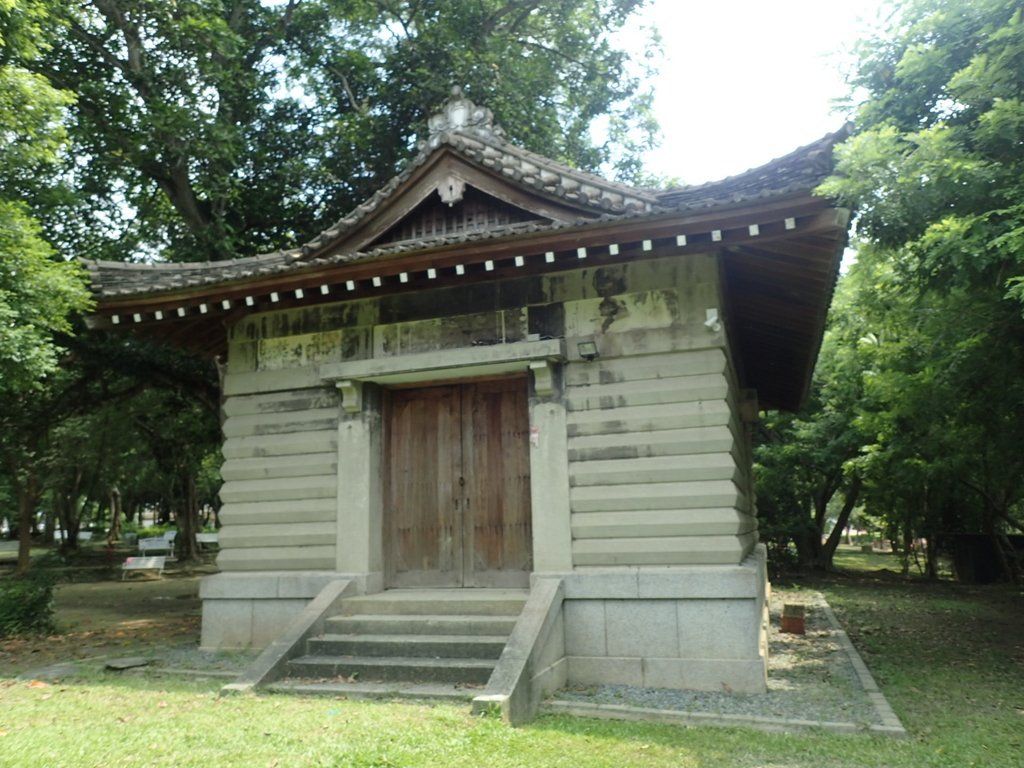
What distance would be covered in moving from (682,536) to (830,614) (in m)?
7.21

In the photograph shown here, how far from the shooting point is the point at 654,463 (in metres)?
7.80

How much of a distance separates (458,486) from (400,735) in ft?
13.7

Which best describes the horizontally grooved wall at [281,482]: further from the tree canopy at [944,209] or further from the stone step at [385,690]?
the tree canopy at [944,209]

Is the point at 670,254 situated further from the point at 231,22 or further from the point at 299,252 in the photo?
the point at 231,22

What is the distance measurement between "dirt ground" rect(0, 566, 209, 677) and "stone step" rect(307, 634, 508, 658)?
307 cm

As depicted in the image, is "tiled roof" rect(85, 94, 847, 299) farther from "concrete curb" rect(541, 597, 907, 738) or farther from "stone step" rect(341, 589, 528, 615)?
"concrete curb" rect(541, 597, 907, 738)

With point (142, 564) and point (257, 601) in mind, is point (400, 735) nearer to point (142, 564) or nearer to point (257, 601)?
point (257, 601)

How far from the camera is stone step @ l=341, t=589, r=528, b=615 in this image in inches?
314

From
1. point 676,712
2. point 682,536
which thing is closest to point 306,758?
point 676,712

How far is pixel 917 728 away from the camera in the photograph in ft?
20.3

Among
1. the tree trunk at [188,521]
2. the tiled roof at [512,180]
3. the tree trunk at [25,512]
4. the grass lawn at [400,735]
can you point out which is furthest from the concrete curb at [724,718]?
the tree trunk at [188,521]

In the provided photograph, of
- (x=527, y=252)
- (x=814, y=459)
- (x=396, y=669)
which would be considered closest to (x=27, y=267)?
(x=527, y=252)

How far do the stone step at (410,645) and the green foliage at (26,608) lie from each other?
20.0 feet

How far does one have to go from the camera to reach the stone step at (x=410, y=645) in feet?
24.1
